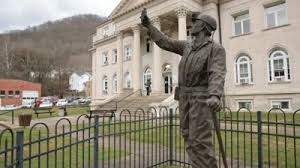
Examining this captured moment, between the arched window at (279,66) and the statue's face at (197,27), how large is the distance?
1816 cm

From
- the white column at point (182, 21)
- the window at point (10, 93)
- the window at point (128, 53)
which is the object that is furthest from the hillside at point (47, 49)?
the white column at point (182, 21)

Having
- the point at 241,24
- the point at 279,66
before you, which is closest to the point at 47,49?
→ the point at 241,24

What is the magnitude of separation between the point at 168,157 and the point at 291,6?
1678 centimetres

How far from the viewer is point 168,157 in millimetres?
7258

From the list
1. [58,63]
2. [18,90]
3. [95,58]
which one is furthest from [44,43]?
[95,58]

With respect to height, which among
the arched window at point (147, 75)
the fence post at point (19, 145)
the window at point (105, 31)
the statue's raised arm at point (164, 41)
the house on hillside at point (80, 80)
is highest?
the window at point (105, 31)

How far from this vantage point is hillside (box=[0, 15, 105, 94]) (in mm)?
76750

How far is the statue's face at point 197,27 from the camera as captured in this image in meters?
3.80

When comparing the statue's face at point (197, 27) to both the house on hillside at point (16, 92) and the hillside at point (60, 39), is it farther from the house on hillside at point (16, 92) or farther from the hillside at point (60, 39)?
the hillside at point (60, 39)

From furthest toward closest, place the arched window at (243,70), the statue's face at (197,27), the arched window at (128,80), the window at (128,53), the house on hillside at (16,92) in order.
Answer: the house on hillside at (16,92), the arched window at (128,80), the window at (128,53), the arched window at (243,70), the statue's face at (197,27)

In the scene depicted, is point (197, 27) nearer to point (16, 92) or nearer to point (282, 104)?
point (282, 104)

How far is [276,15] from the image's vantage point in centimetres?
2039

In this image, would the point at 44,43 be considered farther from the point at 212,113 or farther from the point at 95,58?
the point at 212,113

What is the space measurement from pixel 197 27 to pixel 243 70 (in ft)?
64.5
